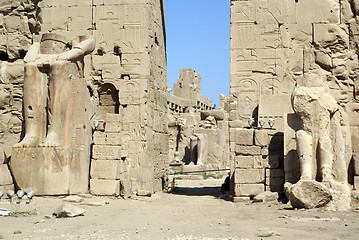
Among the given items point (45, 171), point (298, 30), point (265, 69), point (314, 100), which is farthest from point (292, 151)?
point (45, 171)

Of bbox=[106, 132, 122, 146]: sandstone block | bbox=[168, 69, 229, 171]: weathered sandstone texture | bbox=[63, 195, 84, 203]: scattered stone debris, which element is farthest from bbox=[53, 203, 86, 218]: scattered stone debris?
bbox=[168, 69, 229, 171]: weathered sandstone texture

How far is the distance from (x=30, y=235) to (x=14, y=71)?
736cm

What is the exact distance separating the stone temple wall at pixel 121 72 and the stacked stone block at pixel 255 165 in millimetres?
2039

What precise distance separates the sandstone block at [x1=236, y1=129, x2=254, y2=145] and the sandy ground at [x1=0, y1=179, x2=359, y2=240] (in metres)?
1.19

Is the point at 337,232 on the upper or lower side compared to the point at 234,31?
lower

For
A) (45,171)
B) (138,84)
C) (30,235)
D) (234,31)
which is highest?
(234,31)

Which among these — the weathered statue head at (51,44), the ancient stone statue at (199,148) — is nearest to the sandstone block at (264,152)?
the weathered statue head at (51,44)

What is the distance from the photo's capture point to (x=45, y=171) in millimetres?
7660

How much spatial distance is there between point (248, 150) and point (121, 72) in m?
3.34

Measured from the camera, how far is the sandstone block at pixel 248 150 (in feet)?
27.9

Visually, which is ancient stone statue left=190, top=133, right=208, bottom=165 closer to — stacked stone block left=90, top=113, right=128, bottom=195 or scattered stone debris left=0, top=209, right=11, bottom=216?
stacked stone block left=90, top=113, right=128, bottom=195

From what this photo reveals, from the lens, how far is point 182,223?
592 cm

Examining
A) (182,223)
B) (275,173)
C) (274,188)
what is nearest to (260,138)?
(275,173)

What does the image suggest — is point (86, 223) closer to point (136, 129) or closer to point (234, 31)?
point (136, 129)
